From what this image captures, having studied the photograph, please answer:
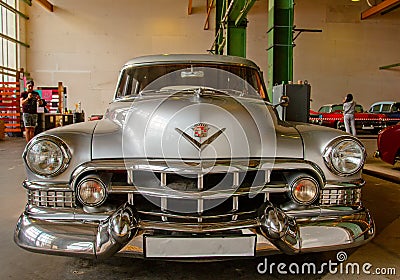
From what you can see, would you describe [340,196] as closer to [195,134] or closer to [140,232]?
[195,134]

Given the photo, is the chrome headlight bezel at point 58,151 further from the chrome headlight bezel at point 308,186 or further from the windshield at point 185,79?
the chrome headlight bezel at point 308,186

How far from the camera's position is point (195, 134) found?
6.48ft

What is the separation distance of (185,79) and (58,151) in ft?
4.34

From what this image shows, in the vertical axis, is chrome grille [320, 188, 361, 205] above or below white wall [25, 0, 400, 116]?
below

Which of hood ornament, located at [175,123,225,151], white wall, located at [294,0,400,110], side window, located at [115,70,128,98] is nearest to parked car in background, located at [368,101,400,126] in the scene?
white wall, located at [294,0,400,110]

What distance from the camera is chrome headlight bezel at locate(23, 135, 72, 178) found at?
1976 millimetres

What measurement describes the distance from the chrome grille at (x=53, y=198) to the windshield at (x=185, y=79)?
3.79 feet

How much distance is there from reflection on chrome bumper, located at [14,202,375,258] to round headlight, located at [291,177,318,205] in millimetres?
75

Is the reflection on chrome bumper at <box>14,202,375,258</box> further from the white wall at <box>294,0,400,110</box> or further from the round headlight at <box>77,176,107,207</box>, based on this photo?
the white wall at <box>294,0,400,110</box>

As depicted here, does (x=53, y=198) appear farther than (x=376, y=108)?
No

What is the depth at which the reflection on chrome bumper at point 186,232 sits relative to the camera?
1804 mm

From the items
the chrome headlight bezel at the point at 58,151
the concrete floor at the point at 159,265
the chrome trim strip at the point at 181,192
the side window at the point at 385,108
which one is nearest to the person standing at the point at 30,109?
the concrete floor at the point at 159,265

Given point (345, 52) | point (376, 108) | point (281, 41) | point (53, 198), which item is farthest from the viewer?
point (345, 52)

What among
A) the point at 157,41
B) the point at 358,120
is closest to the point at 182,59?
the point at 358,120
